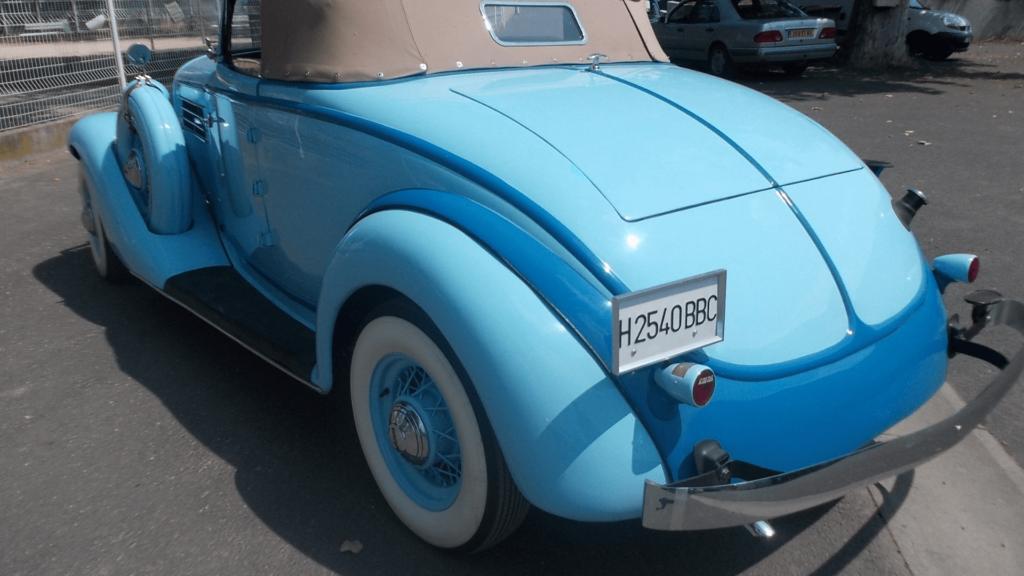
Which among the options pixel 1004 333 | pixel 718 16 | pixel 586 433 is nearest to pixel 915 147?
pixel 1004 333

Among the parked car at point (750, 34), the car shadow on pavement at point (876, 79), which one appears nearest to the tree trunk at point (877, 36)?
the car shadow on pavement at point (876, 79)

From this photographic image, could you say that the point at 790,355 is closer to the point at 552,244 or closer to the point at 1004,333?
the point at 552,244

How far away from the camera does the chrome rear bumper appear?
1.89m

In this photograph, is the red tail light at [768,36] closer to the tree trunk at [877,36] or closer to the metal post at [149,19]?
the tree trunk at [877,36]

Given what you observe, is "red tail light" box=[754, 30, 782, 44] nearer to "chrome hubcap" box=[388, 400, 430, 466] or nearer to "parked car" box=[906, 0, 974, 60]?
"parked car" box=[906, 0, 974, 60]

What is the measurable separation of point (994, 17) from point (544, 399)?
24.3 meters

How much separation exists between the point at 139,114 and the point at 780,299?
9.83ft

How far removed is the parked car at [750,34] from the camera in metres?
12.9

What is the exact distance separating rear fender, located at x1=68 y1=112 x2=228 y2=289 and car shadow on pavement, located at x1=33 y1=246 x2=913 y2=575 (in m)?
0.43

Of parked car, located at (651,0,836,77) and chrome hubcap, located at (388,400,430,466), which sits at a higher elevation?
parked car, located at (651,0,836,77)

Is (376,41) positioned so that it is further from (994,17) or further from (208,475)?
(994,17)

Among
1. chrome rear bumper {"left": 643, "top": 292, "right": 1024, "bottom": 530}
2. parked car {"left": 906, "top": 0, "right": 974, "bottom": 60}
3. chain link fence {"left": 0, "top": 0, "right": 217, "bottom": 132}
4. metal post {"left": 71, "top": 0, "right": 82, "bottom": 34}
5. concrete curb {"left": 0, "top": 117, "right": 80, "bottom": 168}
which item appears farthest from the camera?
parked car {"left": 906, "top": 0, "right": 974, "bottom": 60}

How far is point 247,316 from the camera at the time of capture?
3180 mm

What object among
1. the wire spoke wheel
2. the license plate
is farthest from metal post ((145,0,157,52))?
the license plate
